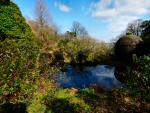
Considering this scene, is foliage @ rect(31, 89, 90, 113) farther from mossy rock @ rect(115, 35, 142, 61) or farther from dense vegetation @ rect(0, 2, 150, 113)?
mossy rock @ rect(115, 35, 142, 61)

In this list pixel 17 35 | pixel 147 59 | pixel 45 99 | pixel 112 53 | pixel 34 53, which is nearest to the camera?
pixel 34 53

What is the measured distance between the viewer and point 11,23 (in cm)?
2064

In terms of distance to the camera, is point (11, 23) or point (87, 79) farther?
point (87, 79)

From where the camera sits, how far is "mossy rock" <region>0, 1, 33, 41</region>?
65.9ft

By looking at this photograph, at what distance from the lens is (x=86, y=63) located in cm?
3434

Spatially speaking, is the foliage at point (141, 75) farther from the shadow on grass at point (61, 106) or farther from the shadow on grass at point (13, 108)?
the shadow on grass at point (13, 108)

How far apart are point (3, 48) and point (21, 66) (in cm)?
99

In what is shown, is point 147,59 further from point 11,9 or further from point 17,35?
point 11,9

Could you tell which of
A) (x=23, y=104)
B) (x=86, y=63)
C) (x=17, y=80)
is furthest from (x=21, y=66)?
(x=86, y=63)

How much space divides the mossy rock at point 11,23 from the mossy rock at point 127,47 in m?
15.7

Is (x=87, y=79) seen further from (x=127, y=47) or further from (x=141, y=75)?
(x=141, y=75)

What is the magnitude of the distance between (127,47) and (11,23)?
17.7 metres

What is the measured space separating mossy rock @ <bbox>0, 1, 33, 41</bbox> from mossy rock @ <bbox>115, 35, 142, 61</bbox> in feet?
51.4

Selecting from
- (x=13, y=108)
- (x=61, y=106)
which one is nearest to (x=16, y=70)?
(x=13, y=108)
